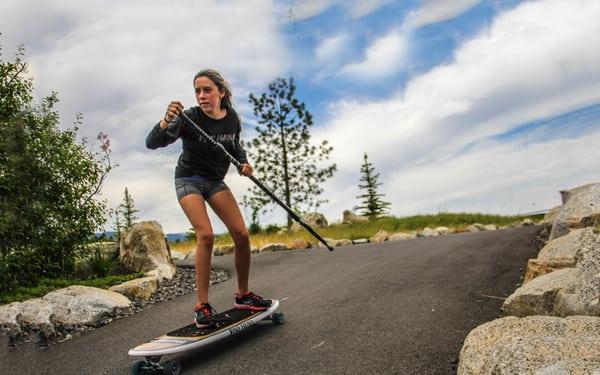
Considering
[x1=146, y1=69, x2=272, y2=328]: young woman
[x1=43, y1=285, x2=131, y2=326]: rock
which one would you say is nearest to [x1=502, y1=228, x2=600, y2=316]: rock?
[x1=146, y1=69, x2=272, y2=328]: young woman

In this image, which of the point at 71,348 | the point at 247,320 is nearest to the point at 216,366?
the point at 247,320

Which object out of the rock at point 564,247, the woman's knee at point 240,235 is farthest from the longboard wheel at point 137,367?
the rock at point 564,247

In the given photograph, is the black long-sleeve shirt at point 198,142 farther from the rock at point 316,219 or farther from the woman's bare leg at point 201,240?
the rock at point 316,219

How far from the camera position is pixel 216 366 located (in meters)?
4.67

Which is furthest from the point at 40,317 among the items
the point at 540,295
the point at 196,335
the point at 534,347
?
the point at 534,347

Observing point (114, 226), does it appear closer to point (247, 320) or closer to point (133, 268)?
point (133, 268)

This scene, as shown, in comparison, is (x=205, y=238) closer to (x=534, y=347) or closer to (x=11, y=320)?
(x=534, y=347)

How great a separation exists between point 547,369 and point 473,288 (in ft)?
14.6

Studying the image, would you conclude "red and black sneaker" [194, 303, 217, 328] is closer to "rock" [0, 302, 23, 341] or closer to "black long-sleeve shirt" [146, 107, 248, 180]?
"black long-sleeve shirt" [146, 107, 248, 180]

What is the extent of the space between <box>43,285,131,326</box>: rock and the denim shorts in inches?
139

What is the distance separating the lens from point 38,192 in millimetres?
10562

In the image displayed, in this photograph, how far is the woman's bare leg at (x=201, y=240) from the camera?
16.7 feet

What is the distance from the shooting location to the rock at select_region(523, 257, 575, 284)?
5988 millimetres

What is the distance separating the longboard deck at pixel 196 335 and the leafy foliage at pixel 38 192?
6533 mm
